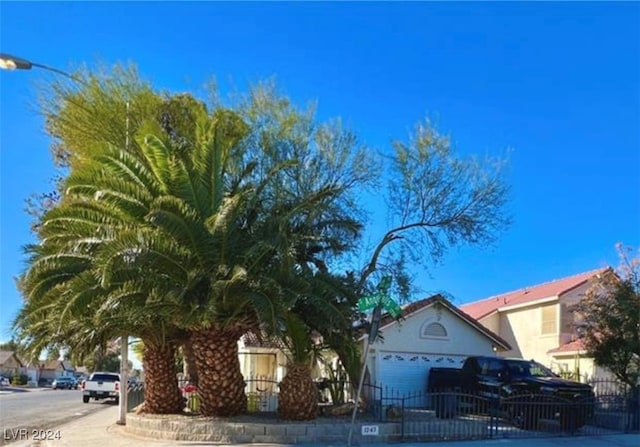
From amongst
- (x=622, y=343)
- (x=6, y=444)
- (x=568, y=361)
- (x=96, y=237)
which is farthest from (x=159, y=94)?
(x=568, y=361)

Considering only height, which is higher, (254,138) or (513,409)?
(254,138)

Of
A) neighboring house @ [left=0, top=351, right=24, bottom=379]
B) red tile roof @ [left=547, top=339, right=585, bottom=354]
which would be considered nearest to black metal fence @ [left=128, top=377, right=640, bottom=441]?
red tile roof @ [left=547, top=339, right=585, bottom=354]

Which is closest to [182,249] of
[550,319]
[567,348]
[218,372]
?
[218,372]

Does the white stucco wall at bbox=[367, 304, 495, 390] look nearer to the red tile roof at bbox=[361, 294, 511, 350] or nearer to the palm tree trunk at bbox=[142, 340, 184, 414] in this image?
the red tile roof at bbox=[361, 294, 511, 350]

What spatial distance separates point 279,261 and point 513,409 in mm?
7202

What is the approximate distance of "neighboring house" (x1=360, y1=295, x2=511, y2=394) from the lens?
25.1 metres

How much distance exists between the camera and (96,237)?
15055mm

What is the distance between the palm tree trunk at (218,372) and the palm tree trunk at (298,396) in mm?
1133

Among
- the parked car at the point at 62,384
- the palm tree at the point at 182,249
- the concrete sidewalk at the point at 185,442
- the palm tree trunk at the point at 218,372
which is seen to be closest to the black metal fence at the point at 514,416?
the concrete sidewalk at the point at 185,442

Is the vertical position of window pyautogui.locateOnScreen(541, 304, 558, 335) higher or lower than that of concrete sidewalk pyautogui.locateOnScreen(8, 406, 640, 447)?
higher

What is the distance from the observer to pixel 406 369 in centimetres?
2555

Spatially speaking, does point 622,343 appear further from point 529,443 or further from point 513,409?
point 529,443

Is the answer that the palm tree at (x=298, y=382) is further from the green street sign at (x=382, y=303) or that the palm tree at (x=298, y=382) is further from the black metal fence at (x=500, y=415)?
the green street sign at (x=382, y=303)

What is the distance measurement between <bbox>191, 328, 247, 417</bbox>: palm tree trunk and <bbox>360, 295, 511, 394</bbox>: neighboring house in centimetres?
921
